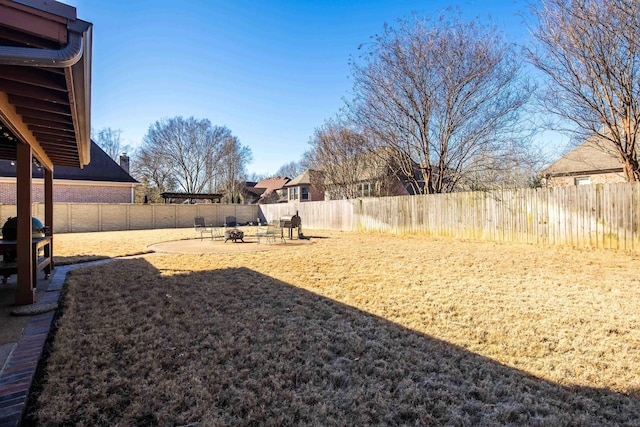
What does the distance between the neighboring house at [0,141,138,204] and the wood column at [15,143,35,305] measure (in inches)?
812

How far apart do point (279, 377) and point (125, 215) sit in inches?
866

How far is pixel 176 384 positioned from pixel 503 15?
14.4m

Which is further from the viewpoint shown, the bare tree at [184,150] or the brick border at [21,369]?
the bare tree at [184,150]

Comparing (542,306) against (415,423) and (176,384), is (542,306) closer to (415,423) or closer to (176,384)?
(415,423)

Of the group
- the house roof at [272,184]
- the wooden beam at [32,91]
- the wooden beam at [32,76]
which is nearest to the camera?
the wooden beam at [32,76]

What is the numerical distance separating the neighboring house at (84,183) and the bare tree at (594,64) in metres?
25.2

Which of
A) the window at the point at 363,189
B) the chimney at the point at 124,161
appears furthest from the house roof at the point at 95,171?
the window at the point at 363,189

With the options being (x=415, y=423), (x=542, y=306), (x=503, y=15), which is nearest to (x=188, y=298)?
(x=415, y=423)

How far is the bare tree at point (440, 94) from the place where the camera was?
41.0 ft

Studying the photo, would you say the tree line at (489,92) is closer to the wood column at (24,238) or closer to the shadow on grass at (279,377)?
the shadow on grass at (279,377)

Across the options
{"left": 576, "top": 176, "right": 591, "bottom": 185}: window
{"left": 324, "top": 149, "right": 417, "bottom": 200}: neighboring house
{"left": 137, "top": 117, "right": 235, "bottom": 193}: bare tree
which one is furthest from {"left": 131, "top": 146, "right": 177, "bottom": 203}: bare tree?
{"left": 576, "top": 176, "right": 591, "bottom": 185}: window

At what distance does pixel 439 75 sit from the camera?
43.0 ft

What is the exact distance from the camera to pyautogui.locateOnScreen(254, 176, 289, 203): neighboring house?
3989cm

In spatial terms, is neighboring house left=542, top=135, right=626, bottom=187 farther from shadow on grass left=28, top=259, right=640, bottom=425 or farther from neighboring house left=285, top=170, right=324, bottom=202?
neighboring house left=285, top=170, right=324, bottom=202
